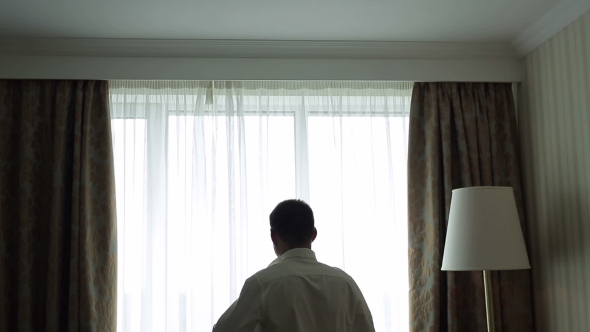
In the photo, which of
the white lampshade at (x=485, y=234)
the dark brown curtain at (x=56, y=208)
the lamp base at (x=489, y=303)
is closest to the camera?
the white lampshade at (x=485, y=234)

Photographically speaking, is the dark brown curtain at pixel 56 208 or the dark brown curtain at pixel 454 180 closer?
the dark brown curtain at pixel 56 208

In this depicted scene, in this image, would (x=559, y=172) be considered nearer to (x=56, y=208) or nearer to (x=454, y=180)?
(x=454, y=180)

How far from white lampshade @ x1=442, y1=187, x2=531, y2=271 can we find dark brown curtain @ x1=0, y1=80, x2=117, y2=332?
1931 millimetres

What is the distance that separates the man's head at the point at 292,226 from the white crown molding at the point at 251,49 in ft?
6.05

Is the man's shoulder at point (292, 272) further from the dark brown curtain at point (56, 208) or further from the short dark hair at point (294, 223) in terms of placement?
the dark brown curtain at point (56, 208)

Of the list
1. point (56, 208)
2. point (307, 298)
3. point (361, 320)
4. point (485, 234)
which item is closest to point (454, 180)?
point (485, 234)

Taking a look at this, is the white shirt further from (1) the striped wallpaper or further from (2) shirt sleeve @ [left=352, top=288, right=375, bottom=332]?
(1) the striped wallpaper

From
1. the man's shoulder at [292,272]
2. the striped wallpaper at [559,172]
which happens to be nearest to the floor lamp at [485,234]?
the striped wallpaper at [559,172]

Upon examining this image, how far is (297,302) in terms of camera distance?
2.00 metres

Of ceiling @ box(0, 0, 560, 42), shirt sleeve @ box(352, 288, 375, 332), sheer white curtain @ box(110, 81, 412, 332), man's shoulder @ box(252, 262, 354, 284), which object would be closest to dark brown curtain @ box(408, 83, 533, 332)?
sheer white curtain @ box(110, 81, 412, 332)

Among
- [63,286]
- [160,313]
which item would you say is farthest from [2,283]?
[160,313]

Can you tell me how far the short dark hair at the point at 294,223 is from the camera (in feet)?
7.02

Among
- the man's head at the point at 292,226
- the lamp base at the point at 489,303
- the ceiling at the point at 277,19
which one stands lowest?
the lamp base at the point at 489,303

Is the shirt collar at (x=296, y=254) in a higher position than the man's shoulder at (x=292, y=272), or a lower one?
higher
